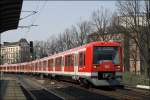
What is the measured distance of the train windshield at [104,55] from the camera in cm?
2686

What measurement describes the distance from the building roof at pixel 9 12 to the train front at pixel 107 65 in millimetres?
6464

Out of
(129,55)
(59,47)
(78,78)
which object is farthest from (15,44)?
(78,78)

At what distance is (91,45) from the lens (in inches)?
1065

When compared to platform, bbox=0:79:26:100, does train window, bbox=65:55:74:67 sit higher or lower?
higher

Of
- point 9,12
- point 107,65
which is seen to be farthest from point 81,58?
point 9,12

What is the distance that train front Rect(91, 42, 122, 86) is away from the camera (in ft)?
86.1

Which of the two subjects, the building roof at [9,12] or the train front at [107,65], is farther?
the train front at [107,65]

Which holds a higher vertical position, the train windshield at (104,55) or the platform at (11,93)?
the train windshield at (104,55)

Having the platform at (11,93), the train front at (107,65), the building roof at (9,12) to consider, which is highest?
the building roof at (9,12)

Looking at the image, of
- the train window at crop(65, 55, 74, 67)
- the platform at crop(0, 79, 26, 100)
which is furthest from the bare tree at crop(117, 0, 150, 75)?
the platform at crop(0, 79, 26, 100)

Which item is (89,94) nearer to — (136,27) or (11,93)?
(11,93)

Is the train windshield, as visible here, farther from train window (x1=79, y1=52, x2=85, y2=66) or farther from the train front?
train window (x1=79, y1=52, x2=85, y2=66)

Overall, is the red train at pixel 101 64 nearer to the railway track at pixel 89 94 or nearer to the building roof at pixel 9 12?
the railway track at pixel 89 94

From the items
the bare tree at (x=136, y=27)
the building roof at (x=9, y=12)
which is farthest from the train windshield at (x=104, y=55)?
the bare tree at (x=136, y=27)
